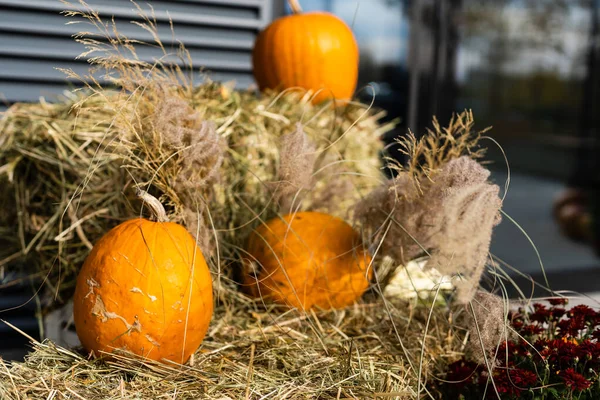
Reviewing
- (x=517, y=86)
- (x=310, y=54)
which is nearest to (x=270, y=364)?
(x=310, y=54)

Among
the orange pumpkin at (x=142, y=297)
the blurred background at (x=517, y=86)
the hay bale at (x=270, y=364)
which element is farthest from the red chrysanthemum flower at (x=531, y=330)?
the blurred background at (x=517, y=86)

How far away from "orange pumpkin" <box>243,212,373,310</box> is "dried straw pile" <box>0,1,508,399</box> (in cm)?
4

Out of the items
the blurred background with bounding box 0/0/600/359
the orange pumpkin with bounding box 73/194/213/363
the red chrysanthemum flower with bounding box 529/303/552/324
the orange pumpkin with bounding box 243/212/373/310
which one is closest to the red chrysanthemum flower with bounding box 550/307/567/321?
the red chrysanthemum flower with bounding box 529/303/552/324

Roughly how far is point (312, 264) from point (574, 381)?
52 centimetres

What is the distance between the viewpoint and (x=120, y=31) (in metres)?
2.29

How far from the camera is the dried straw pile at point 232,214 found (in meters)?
0.95

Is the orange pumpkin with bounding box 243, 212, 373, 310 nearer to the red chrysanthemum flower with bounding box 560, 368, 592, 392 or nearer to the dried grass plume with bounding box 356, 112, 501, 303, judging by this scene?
the dried grass plume with bounding box 356, 112, 501, 303

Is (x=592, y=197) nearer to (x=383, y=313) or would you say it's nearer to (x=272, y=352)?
(x=383, y=313)

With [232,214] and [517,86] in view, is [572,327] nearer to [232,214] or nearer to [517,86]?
[232,214]

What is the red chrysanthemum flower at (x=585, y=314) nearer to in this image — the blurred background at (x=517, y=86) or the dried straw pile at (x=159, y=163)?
the dried straw pile at (x=159, y=163)

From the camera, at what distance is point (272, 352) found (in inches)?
42.1

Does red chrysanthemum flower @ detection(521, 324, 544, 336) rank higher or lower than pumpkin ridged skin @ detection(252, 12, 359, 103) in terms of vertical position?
lower

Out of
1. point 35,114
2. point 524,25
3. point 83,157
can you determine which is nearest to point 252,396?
point 83,157

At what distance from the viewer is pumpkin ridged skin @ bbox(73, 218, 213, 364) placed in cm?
98
